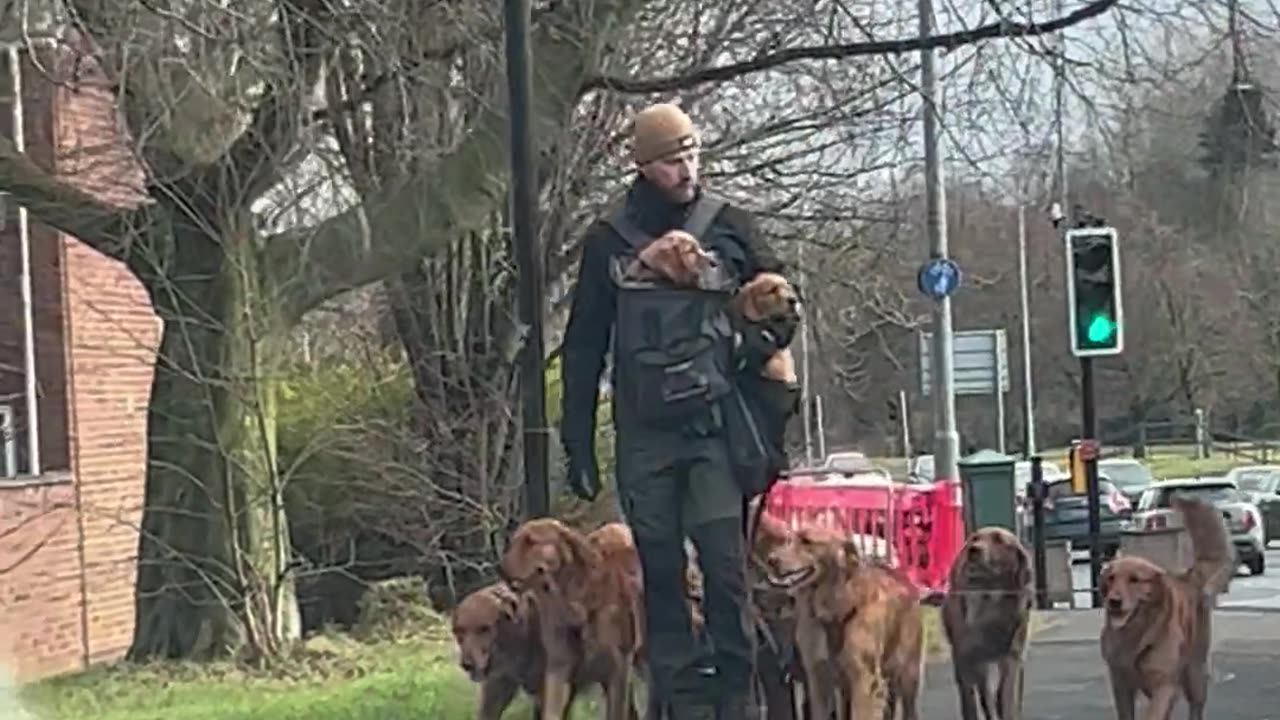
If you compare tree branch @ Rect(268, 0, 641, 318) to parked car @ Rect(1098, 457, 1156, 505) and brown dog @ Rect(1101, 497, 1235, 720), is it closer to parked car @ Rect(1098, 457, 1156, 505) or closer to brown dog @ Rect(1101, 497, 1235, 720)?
brown dog @ Rect(1101, 497, 1235, 720)

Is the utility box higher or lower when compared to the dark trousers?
lower

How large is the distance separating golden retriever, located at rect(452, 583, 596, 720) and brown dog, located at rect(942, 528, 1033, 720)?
1.61 m

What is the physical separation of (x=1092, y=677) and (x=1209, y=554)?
7258mm

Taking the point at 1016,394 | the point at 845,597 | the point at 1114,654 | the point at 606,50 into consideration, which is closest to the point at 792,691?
the point at 845,597

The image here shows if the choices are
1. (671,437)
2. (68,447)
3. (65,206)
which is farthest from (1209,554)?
(68,447)

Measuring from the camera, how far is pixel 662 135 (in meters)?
7.62

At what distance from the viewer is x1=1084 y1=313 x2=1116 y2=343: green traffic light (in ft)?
65.8

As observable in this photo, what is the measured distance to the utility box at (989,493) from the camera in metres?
18.9

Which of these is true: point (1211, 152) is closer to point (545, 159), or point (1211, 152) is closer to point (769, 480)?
point (545, 159)

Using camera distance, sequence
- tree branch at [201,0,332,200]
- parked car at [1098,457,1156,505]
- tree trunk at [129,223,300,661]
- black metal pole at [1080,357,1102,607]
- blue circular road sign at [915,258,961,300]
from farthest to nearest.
Result: 1. parked car at [1098,457,1156,505]
2. blue circular road sign at [915,258,961,300]
3. black metal pole at [1080,357,1102,607]
4. tree trunk at [129,223,300,661]
5. tree branch at [201,0,332,200]

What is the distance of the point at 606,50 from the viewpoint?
51.3 feet

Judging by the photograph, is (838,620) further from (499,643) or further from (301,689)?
(301,689)

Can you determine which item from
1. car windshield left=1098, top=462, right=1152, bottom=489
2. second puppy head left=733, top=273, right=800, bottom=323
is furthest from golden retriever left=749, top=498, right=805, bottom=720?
car windshield left=1098, top=462, right=1152, bottom=489

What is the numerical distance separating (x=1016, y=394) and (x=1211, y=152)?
1581 inches
